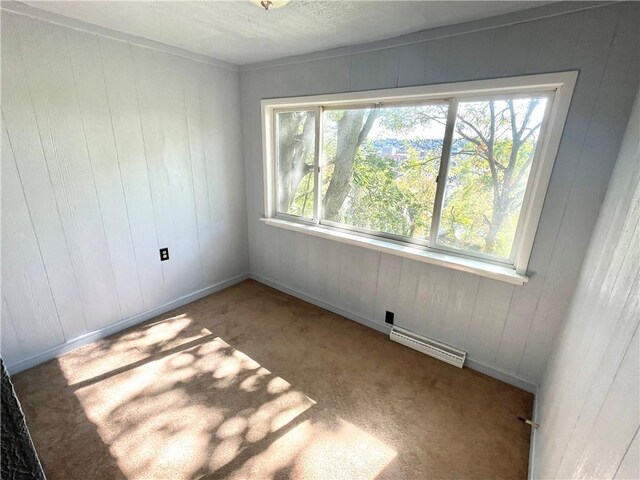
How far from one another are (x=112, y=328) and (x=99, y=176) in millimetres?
1207

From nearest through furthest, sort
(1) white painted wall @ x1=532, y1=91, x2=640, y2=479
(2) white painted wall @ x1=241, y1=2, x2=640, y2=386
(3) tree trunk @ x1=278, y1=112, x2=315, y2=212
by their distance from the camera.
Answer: (1) white painted wall @ x1=532, y1=91, x2=640, y2=479
(2) white painted wall @ x1=241, y1=2, x2=640, y2=386
(3) tree trunk @ x1=278, y1=112, x2=315, y2=212

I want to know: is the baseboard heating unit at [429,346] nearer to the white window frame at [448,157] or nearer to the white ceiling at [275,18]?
the white window frame at [448,157]

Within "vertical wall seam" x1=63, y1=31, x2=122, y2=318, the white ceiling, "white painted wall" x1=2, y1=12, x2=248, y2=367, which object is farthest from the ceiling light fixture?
"vertical wall seam" x1=63, y1=31, x2=122, y2=318

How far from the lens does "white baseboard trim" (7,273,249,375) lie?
2.05 m

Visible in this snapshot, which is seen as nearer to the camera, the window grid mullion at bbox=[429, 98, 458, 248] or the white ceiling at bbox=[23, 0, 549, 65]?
the white ceiling at bbox=[23, 0, 549, 65]

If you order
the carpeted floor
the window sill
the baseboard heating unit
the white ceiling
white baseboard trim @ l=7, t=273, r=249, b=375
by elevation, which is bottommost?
the carpeted floor

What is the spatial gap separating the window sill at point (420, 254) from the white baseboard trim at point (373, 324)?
66 centimetres

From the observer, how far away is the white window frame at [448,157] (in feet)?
5.25

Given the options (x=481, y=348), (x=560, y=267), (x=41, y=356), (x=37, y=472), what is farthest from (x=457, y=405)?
(x=41, y=356)

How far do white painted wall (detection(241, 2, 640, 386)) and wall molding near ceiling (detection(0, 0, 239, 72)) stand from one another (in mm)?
481

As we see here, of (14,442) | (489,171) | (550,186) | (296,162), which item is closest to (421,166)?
(489,171)

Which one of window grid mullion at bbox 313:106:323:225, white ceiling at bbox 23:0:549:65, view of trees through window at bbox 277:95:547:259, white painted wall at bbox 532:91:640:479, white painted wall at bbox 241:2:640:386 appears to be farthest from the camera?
window grid mullion at bbox 313:106:323:225

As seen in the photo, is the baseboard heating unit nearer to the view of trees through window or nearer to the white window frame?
the white window frame

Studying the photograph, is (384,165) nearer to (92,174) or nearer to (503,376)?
(503,376)
